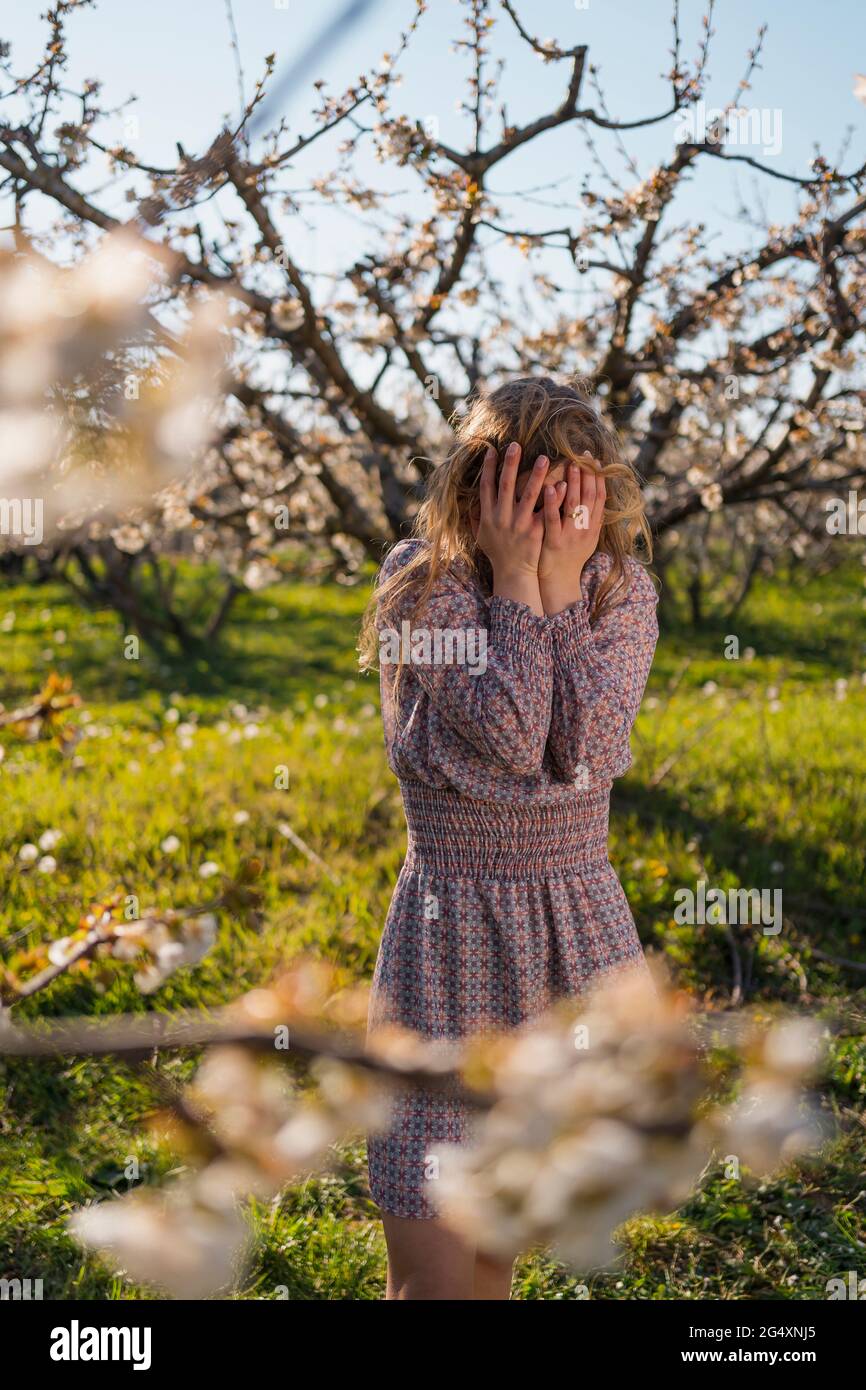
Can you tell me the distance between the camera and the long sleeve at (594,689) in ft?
5.81

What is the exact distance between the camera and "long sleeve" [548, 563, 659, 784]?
1.77 m

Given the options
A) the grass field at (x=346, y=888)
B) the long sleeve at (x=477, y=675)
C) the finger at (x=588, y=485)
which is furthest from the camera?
the grass field at (x=346, y=888)

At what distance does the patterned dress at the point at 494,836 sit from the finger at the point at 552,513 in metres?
0.13

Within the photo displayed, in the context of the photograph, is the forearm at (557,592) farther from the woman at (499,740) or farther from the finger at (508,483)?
the finger at (508,483)

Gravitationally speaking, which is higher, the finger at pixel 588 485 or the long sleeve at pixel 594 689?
the finger at pixel 588 485

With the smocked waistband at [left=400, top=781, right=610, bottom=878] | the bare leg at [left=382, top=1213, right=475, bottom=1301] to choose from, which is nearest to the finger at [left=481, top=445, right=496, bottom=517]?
the smocked waistband at [left=400, top=781, right=610, bottom=878]

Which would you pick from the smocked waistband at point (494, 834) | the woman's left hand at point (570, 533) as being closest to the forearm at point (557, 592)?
the woman's left hand at point (570, 533)

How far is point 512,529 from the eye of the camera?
69.5 inches

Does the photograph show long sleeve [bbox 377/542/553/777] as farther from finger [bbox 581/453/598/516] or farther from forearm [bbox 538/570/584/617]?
Result: finger [bbox 581/453/598/516]

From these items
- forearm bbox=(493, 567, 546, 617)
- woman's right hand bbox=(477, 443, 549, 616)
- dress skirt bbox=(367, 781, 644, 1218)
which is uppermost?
woman's right hand bbox=(477, 443, 549, 616)

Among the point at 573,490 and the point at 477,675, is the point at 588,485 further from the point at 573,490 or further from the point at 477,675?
the point at 477,675

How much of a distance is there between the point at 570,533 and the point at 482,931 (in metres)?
0.66

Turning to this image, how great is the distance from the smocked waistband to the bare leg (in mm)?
552
